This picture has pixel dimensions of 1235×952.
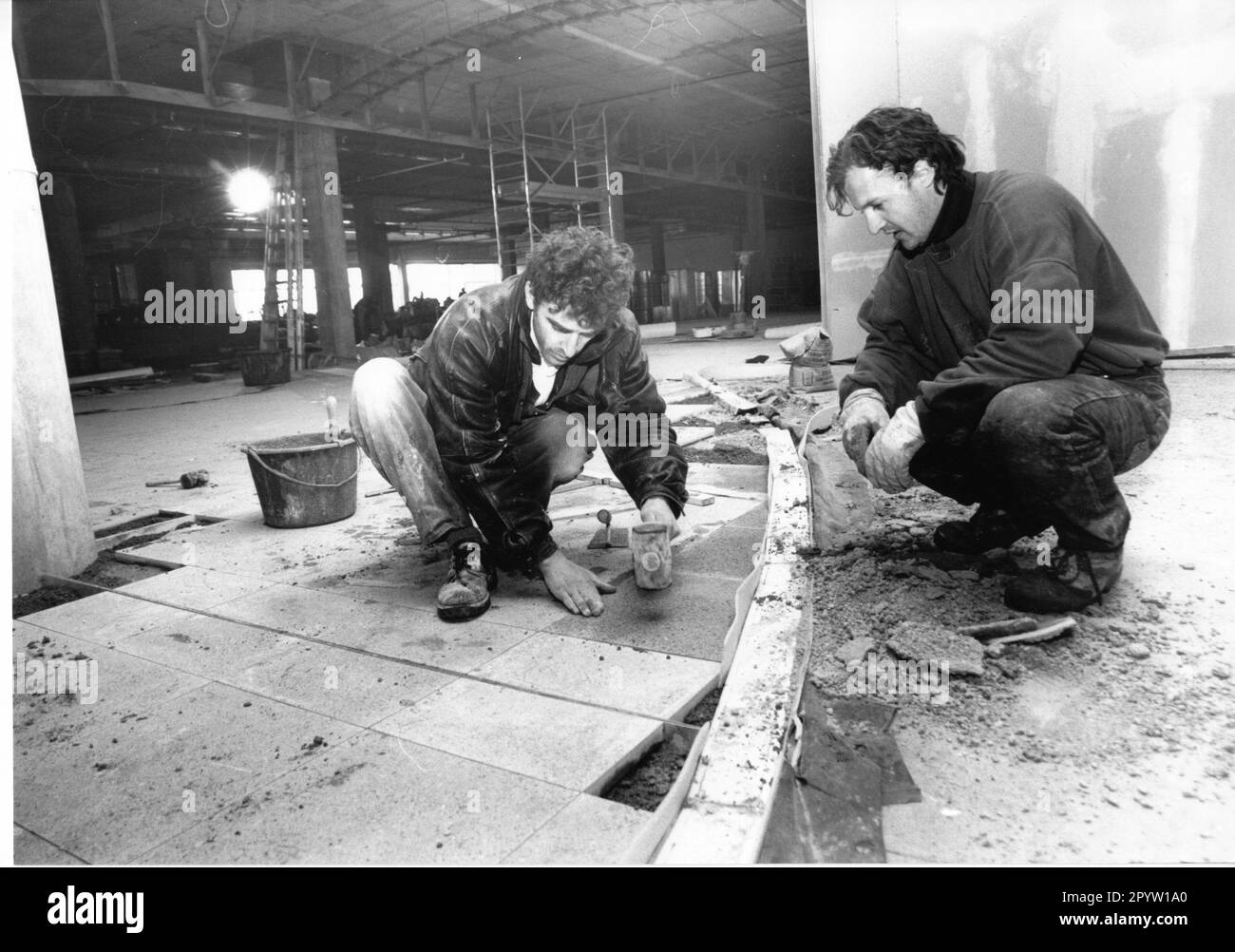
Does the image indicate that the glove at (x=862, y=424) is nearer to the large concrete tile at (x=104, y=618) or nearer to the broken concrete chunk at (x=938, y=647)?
the broken concrete chunk at (x=938, y=647)

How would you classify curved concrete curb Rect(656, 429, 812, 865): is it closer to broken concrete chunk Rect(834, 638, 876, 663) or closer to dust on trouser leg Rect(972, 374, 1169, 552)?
broken concrete chunk Rect(834, 638, 876, 663)

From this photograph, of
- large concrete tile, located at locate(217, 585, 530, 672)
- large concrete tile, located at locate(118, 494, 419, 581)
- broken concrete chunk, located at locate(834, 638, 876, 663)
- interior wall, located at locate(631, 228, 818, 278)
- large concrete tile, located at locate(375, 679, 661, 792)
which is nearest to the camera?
large concrete tile, located at locate(375, 679, 661, 792)

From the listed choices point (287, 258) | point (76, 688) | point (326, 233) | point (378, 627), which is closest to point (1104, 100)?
point (378, 627)

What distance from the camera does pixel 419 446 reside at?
2.68 meters

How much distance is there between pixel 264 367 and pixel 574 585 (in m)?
9.37

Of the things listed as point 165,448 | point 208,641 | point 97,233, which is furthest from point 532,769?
point 97,233

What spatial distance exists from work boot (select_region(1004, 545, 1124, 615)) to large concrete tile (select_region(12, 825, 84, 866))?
85.7 inches

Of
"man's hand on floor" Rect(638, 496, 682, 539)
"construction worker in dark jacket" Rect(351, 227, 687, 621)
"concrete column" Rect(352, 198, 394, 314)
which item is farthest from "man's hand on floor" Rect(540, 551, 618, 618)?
"concrete column" Rect(352, 198, 394, 314)

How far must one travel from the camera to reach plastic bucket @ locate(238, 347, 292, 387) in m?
10.4

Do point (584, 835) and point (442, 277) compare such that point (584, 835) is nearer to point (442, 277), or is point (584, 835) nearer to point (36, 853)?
point (36, 853)

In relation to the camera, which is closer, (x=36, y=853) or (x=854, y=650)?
(x=36, y=853)

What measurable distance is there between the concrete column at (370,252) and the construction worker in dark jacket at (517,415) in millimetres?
16377

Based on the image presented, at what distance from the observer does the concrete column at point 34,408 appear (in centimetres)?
274

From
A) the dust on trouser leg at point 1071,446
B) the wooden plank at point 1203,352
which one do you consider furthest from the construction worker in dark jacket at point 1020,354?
the wooden plank at point 1203,352
